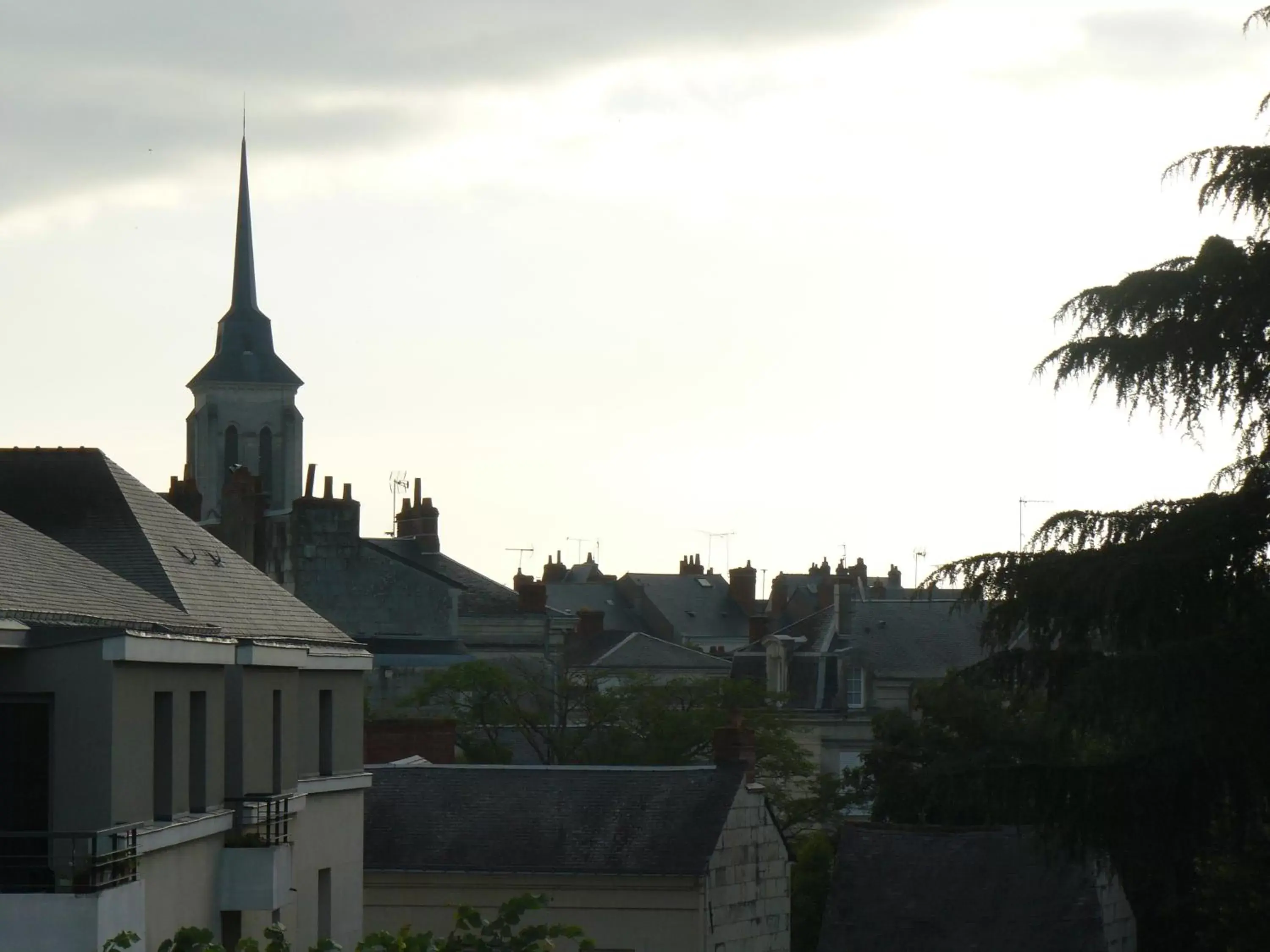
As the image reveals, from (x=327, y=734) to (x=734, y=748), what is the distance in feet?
26.6

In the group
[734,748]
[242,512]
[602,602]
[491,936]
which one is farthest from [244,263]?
[491,936]

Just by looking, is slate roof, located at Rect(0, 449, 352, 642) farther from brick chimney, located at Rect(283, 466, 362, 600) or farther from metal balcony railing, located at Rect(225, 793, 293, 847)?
brick chimney, located at Rect(283, 466, 362, 600)

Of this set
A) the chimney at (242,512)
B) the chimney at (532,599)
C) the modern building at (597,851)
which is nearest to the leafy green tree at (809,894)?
the modern building at (597,851)

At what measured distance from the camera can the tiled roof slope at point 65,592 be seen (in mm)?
18172

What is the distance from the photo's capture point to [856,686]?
239ft

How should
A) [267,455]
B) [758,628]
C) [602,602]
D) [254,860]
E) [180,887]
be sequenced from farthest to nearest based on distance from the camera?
[602,602], [267,455], [758,628], [254,860], [180,887]

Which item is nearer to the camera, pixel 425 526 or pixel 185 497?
pixel 185 497

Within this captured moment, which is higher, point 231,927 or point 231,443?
point 231,443

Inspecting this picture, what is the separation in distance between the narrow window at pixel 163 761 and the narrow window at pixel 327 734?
21.7ft

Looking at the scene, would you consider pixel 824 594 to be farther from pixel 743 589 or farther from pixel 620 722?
pixel 620 722

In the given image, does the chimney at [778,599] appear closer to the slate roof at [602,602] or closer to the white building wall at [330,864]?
the slate roof at [602,602]

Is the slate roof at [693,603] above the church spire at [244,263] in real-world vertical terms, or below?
below

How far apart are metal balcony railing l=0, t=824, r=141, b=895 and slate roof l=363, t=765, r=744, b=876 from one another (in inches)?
517

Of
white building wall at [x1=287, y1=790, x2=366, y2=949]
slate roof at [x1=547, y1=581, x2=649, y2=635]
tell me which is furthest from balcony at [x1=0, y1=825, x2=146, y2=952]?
slate roof at [x1=547, y1=581, x2=649, y2=635]
